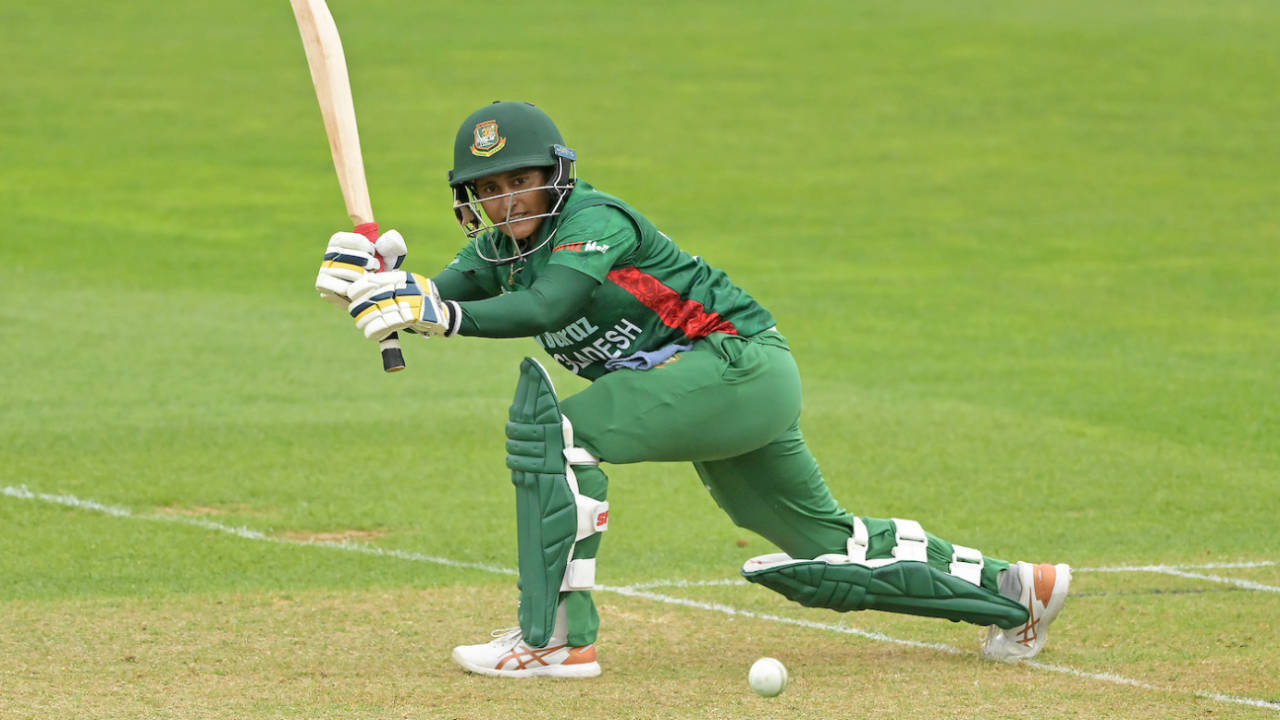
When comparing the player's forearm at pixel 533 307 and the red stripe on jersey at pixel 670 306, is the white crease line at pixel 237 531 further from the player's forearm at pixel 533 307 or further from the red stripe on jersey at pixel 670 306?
the player's forearm at pixel 533 307

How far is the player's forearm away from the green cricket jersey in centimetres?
4

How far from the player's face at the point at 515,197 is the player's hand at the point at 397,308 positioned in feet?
1.52

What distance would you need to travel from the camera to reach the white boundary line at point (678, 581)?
5465mm

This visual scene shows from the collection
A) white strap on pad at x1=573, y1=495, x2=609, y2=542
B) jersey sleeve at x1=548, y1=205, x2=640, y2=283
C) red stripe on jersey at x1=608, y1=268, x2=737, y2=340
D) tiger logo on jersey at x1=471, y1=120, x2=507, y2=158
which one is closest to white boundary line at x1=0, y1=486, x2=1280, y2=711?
white strap on pad at x1=573, y1=495, x2=609, y2=542

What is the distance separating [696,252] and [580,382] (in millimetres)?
6022

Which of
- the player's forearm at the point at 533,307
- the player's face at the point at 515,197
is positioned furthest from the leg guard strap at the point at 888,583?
→ the player's face at the point at 515,197

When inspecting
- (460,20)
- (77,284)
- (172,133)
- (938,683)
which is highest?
(460,20)

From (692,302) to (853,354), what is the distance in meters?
6.97

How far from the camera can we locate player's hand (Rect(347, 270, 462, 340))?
5008 millimetres

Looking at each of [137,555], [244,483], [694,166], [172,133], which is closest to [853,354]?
[244,483]

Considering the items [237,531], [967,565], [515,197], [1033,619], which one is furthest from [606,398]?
[237,531]

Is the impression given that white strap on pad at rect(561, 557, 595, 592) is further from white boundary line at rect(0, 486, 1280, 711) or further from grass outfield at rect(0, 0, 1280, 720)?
white boundary line at rect(0, 486, 1280, 711)

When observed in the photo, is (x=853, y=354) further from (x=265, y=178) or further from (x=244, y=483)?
(x=265, y=178)

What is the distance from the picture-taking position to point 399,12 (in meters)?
31.0
